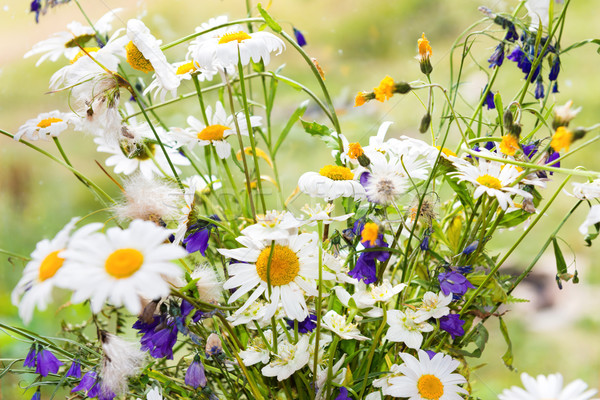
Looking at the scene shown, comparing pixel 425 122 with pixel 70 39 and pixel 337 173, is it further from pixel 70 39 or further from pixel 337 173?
pixel 70 39

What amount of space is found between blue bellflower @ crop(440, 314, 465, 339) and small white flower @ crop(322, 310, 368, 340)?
56 millimetres

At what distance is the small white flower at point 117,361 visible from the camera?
30 cm

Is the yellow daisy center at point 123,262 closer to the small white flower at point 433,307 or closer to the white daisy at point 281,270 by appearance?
the white daisy at point 281,270

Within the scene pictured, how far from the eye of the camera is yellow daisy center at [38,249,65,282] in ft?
0.88

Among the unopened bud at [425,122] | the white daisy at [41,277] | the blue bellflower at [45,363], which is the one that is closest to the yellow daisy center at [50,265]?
the white daisy at [41,277]

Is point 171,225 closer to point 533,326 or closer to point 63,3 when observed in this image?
point 63,3

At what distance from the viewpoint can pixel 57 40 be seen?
478mm

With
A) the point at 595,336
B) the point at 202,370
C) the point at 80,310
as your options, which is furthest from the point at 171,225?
the point at 595,336

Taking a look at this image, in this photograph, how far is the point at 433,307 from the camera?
34 cm

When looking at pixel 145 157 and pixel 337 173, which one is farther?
pixel 145 157

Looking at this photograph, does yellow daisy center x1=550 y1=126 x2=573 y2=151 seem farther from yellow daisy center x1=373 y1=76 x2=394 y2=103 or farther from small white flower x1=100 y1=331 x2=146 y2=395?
small white flower x1=100 y1=331 x2=146 y2=395

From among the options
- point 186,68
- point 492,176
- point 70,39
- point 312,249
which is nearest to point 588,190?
point 492,176

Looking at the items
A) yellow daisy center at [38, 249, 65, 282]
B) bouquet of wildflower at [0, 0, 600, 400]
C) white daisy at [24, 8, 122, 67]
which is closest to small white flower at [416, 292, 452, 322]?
bouquet of wildflower at [0, 0, 600, 400]

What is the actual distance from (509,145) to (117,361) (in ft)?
0.82
